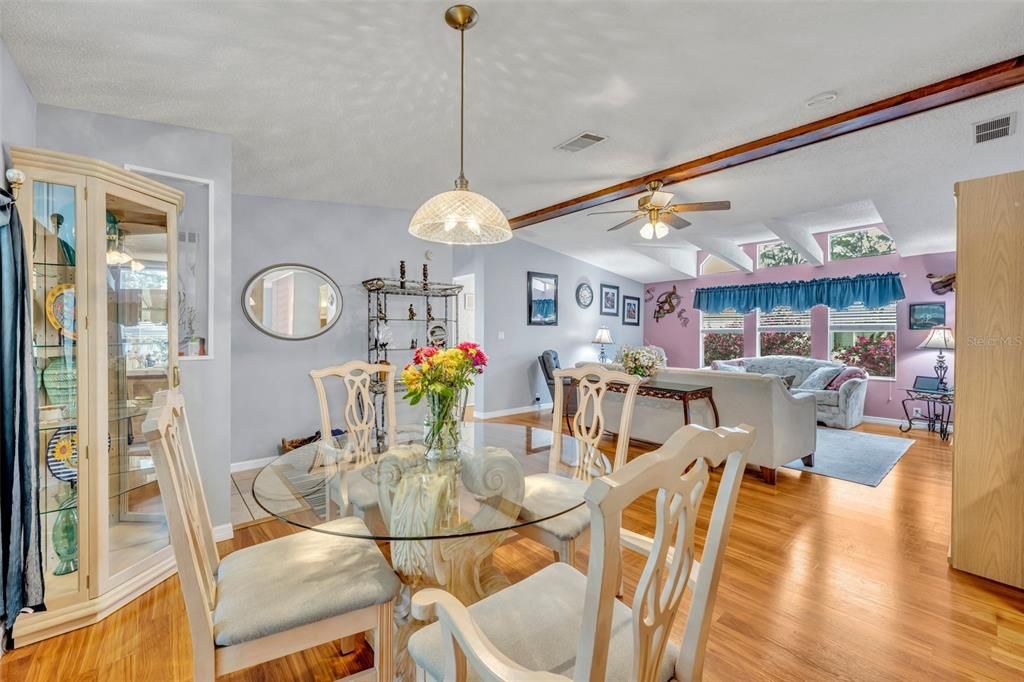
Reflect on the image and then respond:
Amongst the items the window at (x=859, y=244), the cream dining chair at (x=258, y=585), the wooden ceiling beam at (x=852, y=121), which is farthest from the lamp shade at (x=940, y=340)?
the cream dining chair at (x=258, y=585)

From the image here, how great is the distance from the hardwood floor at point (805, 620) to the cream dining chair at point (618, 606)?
2.93ft

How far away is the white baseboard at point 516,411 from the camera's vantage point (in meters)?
6.48

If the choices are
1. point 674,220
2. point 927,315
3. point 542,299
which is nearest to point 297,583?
point 674,220

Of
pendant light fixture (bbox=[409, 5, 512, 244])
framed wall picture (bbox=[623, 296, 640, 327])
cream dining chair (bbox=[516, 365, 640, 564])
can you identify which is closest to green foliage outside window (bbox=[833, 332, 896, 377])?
framed wall picture (bbox=[623, 296, 640, 327])

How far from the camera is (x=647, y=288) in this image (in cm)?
898

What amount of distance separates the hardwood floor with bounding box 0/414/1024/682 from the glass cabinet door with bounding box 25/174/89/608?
35 cm

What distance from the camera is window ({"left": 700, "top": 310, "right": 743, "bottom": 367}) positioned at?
25.5ft

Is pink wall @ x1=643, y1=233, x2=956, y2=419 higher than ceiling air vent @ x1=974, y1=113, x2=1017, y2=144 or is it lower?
lower

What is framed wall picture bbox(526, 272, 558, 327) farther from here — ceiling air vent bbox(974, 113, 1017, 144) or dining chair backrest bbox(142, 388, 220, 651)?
dining chair backrest bbox(142, 388, 220, 651)

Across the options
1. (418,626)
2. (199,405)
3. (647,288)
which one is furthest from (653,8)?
(647,288)

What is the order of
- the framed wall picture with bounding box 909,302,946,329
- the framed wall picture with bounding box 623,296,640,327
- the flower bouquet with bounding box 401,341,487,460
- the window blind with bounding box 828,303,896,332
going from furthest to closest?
the framed wall picture with bounding box 623,296,640,327 → the window blind with bounding box 828,303,896,332 → the framed wall picture with bounding box 909,302,946,329 → the flower bouquet with bounding box 401,341,487,460

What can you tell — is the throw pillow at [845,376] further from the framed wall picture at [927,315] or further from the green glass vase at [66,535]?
the green glass vase at [66,535]

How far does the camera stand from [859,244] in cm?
640

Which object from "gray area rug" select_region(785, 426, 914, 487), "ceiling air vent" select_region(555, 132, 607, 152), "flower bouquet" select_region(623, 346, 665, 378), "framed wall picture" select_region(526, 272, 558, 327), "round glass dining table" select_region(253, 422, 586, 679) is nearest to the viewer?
"round glass dining table" select_region(253, 422, 586, 679)
